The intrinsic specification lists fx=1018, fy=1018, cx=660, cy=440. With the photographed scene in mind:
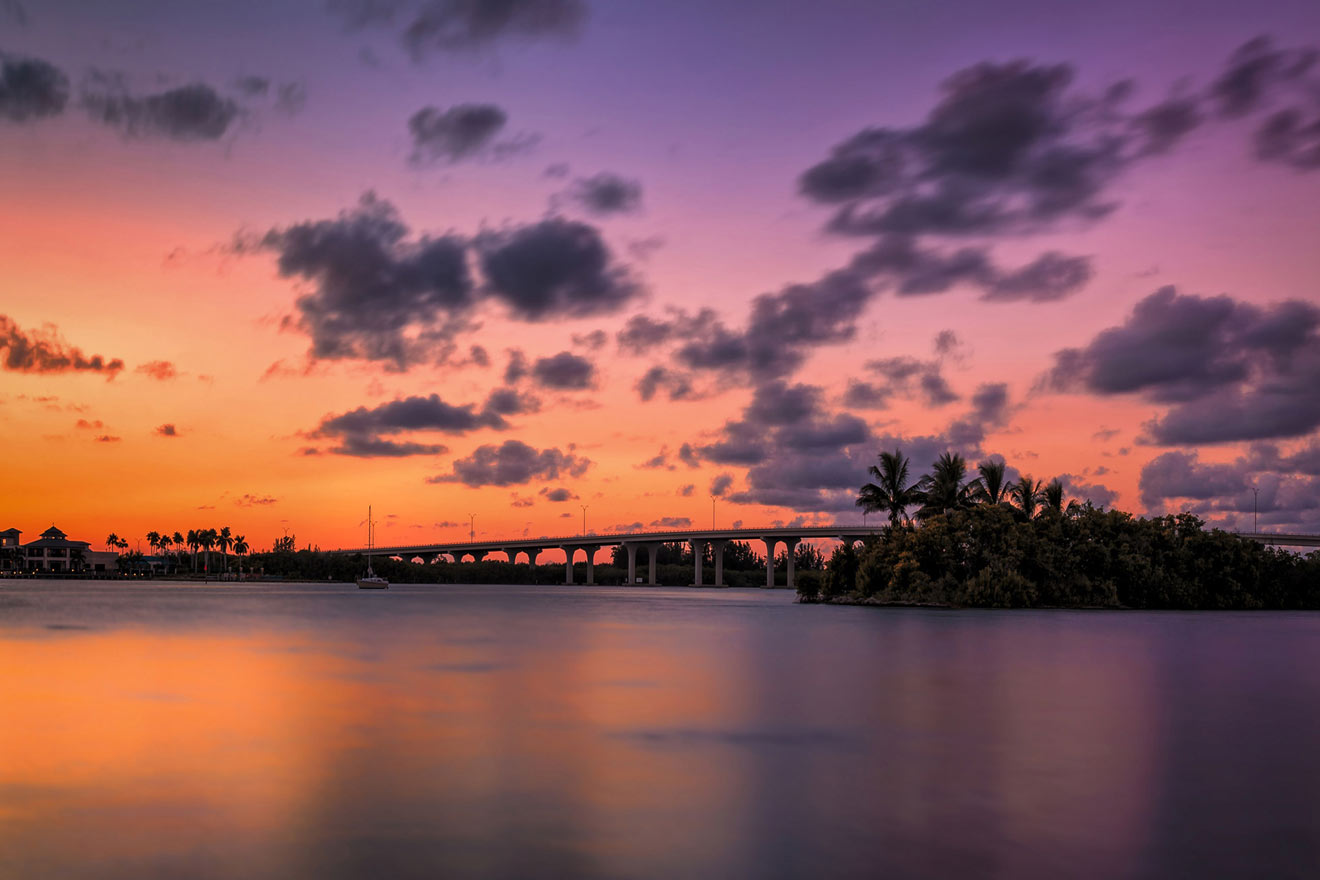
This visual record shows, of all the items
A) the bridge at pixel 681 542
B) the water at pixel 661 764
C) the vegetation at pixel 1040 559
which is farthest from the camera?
the bridge at pixel 681 542

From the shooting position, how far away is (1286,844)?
39.8 ft

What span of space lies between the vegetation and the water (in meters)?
35.4

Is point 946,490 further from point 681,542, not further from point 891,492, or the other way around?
point 681,542

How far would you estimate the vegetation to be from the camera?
2933 inches

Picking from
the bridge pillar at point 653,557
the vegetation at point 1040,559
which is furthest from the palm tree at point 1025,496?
the bridge pillar at point 653,557

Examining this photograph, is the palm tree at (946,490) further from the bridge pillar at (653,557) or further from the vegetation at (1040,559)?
the bridge pillar at (653,557)

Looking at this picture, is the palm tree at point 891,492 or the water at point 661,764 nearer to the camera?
the water at point 661,764

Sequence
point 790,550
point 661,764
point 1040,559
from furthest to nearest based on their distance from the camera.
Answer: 1. point 790,550
2. point 1040,559
3. point 661,764

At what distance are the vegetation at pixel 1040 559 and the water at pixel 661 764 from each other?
116 ft

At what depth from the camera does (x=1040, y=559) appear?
74.7 meters

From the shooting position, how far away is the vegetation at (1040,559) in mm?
74500

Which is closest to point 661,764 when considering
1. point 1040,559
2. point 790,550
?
point 1040,559

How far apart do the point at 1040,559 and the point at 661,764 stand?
209 feet

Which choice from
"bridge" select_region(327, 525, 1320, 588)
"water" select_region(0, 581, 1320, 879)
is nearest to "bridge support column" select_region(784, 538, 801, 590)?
"bridge" select_region(327, 525, 1320, 588)
